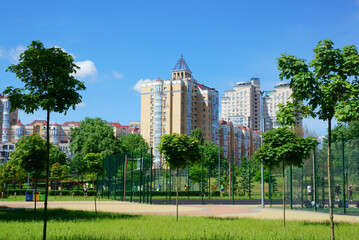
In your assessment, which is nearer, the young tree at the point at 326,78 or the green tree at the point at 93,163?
the young tree at the point at 326,78

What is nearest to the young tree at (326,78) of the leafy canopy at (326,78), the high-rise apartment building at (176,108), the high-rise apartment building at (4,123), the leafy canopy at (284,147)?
the leafy canopy at (326,78)

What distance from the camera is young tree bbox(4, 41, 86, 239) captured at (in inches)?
472

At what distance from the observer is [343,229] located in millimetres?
14766

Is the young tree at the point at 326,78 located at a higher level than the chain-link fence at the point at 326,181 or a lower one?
higher

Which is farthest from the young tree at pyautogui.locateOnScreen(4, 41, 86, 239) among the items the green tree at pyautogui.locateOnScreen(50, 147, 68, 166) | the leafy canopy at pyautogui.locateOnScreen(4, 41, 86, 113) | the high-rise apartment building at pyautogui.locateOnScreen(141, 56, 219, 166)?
the high-rise apartment building at pyautogui.locateOnScreen(141, 56, 219, 166)

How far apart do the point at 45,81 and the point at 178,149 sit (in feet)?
27.9

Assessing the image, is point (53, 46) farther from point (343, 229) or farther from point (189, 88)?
point (189, 88)

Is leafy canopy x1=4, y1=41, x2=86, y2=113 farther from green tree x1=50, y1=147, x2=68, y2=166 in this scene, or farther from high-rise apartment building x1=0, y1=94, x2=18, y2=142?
high-rise apartment building x1=0, y1=94, x2=18, y2=142

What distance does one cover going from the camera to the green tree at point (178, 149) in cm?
1953

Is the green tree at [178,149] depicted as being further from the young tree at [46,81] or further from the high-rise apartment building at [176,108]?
the high-rise apartment building at [176,108]

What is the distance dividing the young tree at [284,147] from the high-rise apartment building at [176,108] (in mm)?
111114

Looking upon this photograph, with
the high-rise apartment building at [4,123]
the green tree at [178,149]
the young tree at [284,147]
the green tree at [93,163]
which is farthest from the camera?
the high-rise apartment building at [4,123]

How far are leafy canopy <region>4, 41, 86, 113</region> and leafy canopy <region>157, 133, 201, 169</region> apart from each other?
7.47 meters

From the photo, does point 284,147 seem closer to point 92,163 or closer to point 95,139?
point 92,163
